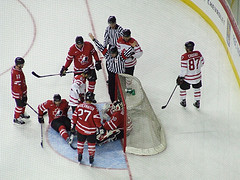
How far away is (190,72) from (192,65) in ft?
0.26

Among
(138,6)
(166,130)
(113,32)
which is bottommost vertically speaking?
(166,130)

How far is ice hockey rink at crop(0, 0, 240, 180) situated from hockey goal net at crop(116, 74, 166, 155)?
8cm

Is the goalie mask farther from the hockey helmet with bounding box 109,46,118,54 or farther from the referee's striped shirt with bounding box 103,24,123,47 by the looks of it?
the referee's striped shirt with bounding box 103,24,123,47

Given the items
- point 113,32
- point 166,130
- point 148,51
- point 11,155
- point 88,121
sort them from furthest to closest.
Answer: point 148,51, point 113,32, point 166,130, point 11,155, point 88,121

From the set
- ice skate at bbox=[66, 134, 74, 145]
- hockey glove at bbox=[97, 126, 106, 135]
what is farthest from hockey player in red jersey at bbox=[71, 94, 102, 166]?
ice skate at bbox=[66, 134, 74, 145]

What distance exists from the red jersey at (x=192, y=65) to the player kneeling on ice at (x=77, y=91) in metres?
0.96

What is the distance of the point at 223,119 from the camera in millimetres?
4711

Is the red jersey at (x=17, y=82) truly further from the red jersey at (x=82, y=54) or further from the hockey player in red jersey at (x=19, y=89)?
the red jersey at (x=82, y=54)

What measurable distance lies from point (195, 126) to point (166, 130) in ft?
0.97

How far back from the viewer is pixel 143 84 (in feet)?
17.3

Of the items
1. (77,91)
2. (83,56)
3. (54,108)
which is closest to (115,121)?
(77,91)

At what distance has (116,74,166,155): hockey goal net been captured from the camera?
4232 millimetres

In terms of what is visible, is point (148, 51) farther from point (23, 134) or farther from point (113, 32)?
point (23, 134)

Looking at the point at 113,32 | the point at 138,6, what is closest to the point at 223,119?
the point at 113,32
